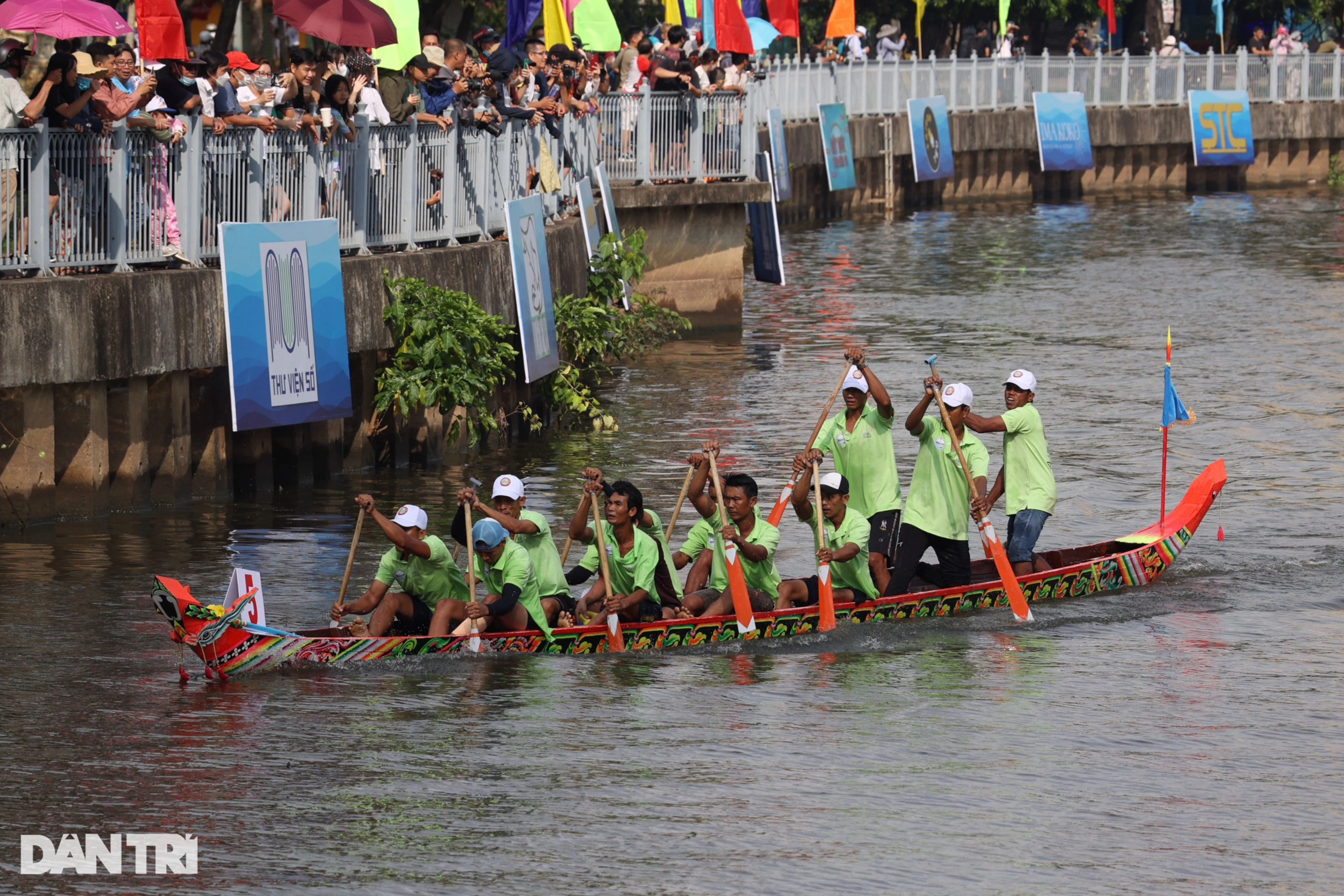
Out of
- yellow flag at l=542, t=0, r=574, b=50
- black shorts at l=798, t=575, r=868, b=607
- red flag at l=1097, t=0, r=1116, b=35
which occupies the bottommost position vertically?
black shorts at l=798, t=575, r=868, b=607

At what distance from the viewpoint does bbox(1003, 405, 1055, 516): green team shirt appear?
15273mm

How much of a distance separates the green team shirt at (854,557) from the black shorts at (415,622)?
2.72 m

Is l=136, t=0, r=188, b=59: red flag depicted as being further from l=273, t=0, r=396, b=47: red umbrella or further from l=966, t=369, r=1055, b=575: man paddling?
l=966, t=369, r=1055, b=575: man paddling

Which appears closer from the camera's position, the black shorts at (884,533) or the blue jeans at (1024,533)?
the black shorts at (884,533)

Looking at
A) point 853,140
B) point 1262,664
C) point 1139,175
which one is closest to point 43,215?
point 1262,664

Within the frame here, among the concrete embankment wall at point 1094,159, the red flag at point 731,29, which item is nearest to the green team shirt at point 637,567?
the red flag at point 731,29

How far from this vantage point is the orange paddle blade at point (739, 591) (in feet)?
45.6

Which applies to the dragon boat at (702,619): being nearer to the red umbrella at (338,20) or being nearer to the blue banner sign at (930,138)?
the red umbrella at (338,20)

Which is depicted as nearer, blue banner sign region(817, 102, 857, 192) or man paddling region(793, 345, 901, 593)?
man paddling region(793, 345, 901, 593)

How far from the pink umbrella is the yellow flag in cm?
964

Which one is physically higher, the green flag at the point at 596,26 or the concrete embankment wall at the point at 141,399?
the green flag at the point at 596,26

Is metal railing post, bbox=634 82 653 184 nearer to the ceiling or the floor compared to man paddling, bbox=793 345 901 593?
nearer to the ceiling

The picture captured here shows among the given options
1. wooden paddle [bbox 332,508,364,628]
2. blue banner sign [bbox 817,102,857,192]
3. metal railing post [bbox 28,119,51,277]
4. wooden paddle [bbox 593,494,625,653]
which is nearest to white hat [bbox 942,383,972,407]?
wooden paddle [bbox 593,494,625,653]

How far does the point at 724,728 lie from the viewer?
1197 centimetres
